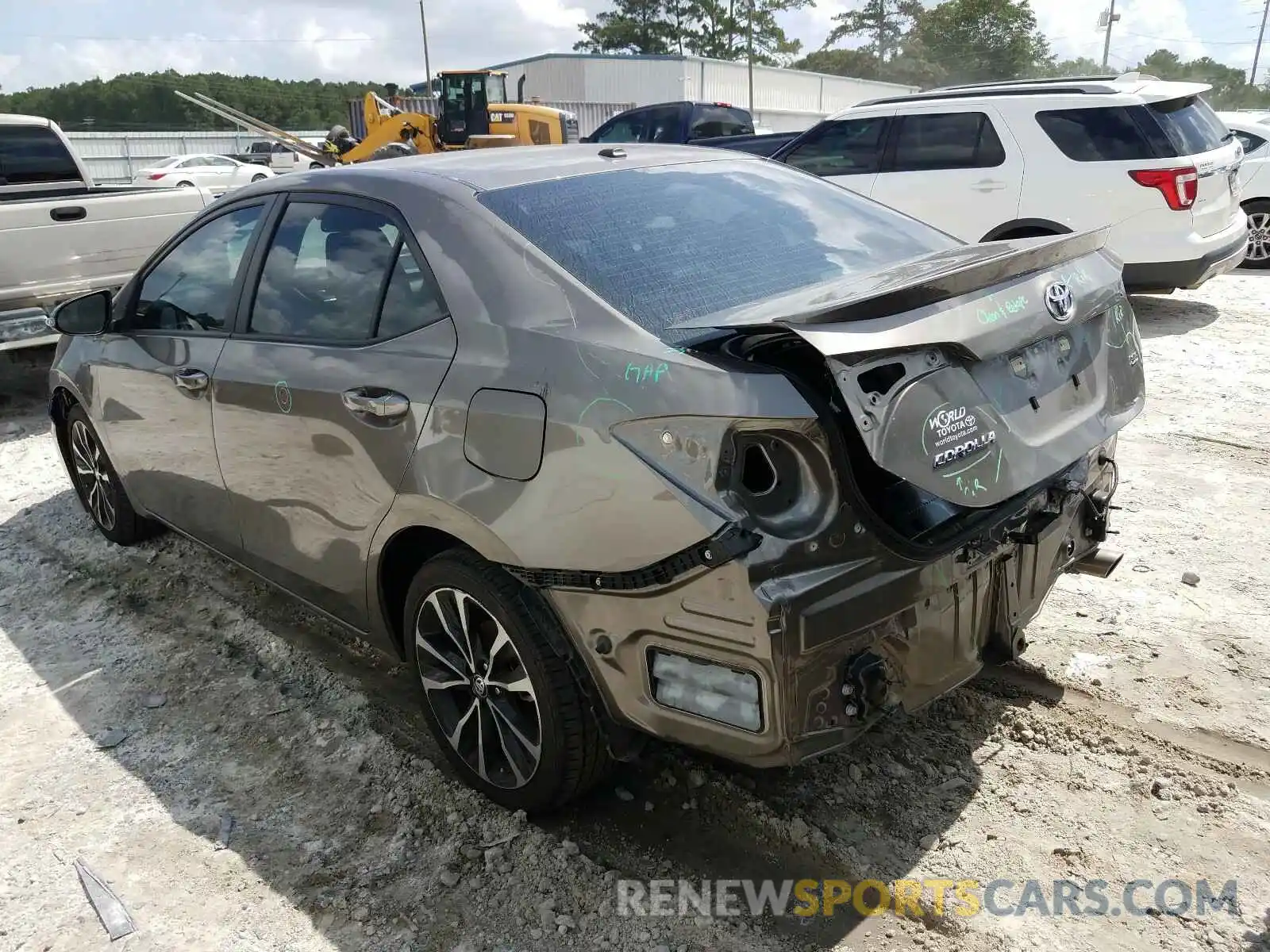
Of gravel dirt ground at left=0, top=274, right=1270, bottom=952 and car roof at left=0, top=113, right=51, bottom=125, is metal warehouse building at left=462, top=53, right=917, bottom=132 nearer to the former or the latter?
car roof at left=0, top=113, right=51, bottom=125

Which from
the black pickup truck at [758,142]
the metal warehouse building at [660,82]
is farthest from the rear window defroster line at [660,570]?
the metal warehouse building at [660,82]

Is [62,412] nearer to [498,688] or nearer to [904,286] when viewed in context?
[498,688]

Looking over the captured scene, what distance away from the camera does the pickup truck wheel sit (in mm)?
4738

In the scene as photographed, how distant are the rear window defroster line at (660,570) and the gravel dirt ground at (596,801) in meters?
0.82

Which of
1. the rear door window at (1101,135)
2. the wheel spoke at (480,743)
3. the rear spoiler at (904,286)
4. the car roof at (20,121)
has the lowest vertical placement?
the wheel spoke at (480,743)

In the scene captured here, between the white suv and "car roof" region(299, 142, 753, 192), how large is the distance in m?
4.67

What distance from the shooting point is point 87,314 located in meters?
4.16

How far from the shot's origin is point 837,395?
2.15 metres

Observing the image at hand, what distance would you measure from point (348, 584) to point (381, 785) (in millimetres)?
624

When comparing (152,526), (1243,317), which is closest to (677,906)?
(152,526)

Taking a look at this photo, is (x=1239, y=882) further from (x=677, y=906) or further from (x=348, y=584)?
(x=348, y=584)

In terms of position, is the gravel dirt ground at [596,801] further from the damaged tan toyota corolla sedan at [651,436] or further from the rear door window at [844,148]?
the rear door window at [844,148]

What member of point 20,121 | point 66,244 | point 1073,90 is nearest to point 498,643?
point 66,244

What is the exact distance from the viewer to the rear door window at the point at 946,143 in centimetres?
830
